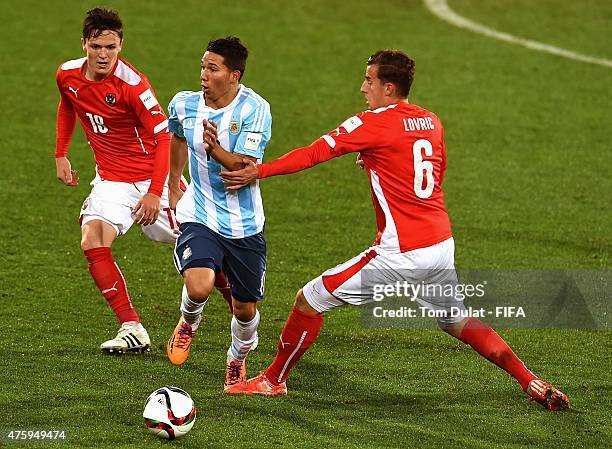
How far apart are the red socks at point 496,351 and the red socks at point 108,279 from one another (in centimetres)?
237

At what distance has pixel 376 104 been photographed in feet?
23.5

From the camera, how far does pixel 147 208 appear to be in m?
7.83

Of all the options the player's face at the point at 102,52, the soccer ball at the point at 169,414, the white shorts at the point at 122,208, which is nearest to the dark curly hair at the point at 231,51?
the player's face at the point at 102,52

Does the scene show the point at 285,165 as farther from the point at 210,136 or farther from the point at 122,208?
the point at 122,208

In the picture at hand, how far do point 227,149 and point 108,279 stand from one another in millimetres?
1574

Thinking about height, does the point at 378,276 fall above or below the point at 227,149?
below

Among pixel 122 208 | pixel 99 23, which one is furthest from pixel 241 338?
pixel 99 23

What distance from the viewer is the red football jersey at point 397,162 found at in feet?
22.9

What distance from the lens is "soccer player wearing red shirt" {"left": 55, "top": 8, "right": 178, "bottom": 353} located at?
8.07 metres

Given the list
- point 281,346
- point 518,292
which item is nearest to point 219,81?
point 281,346

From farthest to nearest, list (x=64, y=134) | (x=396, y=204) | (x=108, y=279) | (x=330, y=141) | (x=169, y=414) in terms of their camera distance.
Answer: (x=64, y=134), (x=108, y=279), (x=396, y=204), (x=330, y=141), (x=169, y=414)

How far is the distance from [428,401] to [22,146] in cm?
816

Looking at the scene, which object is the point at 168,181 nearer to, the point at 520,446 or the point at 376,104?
the point at 376,104

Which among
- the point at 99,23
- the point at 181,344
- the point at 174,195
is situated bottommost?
the point at 181,344
